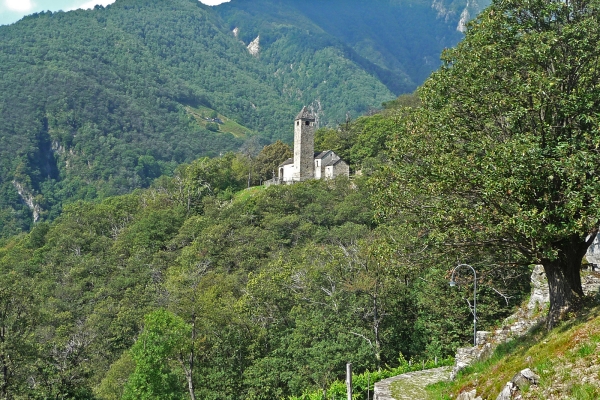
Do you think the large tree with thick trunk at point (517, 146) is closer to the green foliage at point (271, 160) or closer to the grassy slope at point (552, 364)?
the grassy slope at point (552, 364)

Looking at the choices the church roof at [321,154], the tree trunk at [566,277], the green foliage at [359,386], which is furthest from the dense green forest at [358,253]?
the church roof at [321,154]

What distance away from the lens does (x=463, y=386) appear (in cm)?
1286

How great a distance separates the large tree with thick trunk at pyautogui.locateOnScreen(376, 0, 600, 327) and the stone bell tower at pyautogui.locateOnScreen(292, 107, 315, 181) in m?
55.6

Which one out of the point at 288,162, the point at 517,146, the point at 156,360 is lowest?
the point at 156,360

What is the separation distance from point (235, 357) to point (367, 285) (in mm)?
9540

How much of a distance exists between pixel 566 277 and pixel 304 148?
195ft

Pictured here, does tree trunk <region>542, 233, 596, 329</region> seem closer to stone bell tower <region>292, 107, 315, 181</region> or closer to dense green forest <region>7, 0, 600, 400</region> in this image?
dense green forest <region>7, 0, 600, 400</region>

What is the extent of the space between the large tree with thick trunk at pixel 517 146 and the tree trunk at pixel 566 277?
24 millimetres

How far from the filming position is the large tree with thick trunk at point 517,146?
1136cm

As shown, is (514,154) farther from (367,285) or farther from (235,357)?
(235,357)

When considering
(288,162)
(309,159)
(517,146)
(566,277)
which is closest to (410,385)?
(566,277)

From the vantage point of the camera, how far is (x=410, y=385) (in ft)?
53.8

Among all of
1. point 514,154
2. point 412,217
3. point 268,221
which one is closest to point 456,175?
point 514,154

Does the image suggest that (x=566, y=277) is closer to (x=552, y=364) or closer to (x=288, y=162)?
(x=552, y=364)
